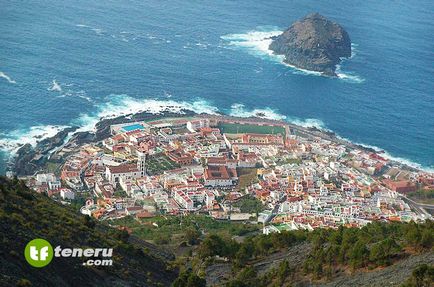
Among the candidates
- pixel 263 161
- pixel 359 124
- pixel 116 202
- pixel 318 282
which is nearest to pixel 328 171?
pixel 263 161

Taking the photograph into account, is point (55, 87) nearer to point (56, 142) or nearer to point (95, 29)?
point (56, 142)

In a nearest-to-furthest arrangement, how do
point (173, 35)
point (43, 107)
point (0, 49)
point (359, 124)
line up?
1. point (43, 107)
2. point (359, 124)
3. point (0, 49)
4. point (173, 35)

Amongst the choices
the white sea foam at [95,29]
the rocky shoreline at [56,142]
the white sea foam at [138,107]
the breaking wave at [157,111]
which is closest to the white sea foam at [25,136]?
the breaking wave at [157,111]

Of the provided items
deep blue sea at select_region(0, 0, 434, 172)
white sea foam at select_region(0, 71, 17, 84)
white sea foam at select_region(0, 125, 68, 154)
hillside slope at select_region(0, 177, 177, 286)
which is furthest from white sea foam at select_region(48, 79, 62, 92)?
hillside slope at select_region(0, 177, 177, 286)

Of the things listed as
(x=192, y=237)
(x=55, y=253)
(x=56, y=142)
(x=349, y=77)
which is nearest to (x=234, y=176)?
(x=56, y=142)

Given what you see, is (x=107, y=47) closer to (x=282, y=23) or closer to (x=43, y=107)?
(x=43, y=107)

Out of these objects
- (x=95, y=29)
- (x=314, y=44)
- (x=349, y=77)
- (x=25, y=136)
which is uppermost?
(x=314, y=44)

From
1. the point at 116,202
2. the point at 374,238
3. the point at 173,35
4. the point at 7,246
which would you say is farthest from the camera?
the point at 173,35
